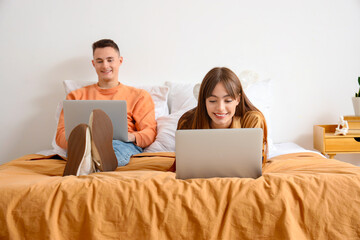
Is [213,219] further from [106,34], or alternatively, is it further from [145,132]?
[106,34]

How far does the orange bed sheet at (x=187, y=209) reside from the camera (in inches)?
41.8

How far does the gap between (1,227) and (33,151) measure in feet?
6.13

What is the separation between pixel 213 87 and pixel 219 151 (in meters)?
0.39

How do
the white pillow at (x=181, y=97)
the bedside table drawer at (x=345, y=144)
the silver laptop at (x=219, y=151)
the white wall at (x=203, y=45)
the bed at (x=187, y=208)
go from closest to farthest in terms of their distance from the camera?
the bed at (x=187, y=208)
the silver laptop at (x=219, y=151)
the bedside table drawer at (x=345, y=144)
the white pillow at (x=181, y=97)
the white wall at (x=203, y=45)

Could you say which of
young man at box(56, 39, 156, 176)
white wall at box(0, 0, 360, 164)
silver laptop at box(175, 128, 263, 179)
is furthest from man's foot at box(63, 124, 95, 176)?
white wall at box(0, 0, 360, 164)

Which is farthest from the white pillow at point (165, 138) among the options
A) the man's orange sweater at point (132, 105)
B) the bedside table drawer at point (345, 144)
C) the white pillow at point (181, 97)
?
the bedside table drawer at point (345, 144)

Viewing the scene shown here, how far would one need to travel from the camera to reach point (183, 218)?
1084mm

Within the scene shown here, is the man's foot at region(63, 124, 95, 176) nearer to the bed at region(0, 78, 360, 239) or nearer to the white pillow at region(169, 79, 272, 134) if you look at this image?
the bed at region(0, 78, 360, 239)

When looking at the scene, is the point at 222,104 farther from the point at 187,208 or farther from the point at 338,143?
the point at 338,143

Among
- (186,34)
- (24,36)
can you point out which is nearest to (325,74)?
(186,34)

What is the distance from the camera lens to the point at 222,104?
1.50m

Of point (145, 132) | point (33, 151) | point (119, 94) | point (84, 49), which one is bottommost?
point (33, 151)

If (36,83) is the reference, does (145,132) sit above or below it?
below

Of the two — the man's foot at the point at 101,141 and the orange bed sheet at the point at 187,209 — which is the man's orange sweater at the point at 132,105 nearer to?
the man's foot at the point at 101,141
